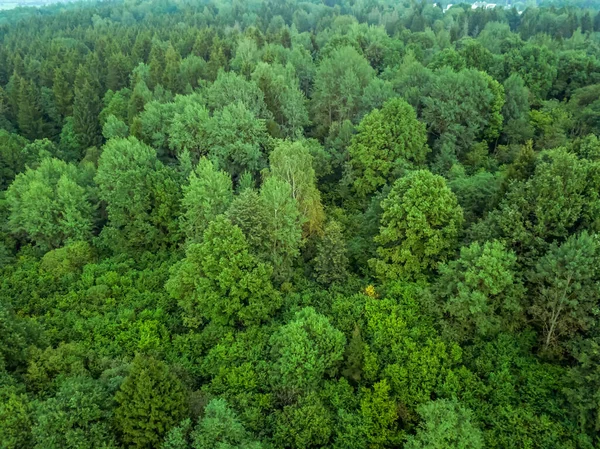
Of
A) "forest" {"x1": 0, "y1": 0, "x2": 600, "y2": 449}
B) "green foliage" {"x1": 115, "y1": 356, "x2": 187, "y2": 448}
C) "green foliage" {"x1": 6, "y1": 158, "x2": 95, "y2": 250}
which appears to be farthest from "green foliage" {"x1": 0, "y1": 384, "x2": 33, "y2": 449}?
"green foliage" {"x1": 6, "y1": 158, "x2": 95, "y2": 250}

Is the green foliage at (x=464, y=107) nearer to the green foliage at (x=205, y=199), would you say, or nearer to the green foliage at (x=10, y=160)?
the green foliage at (x=205, y=199)

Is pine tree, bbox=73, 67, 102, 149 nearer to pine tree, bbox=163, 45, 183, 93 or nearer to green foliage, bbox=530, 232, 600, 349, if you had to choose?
pine tree, bbox=163, 45, 183, 93

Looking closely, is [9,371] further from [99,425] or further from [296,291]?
[296,291]

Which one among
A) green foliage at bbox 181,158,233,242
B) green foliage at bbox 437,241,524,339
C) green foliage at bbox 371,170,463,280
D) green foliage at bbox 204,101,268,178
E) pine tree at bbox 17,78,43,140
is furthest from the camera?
pine tree at bbox 17,78,43,140

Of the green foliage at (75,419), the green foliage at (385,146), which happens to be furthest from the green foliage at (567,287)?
the green foliage at (75,419)

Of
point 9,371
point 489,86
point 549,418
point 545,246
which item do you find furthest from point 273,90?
point 549,418
